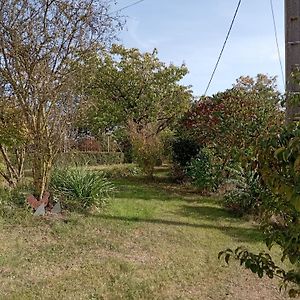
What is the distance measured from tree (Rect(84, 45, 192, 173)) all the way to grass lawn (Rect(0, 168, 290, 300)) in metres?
12.7

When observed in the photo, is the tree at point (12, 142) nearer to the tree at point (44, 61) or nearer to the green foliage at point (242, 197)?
the tree at point (44, 61)

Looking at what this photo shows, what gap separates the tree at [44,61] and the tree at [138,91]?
12.1 m

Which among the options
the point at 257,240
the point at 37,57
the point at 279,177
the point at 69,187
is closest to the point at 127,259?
the point at 257,240

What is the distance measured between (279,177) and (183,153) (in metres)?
10.9

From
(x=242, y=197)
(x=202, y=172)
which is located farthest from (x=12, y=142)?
(x=202, y=172)

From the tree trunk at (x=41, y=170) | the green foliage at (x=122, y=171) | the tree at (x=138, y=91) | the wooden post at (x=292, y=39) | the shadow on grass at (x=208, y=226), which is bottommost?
the shadow on grass at (x=208, y=226)

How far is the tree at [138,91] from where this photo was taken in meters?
19.6

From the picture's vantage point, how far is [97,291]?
3.61 m

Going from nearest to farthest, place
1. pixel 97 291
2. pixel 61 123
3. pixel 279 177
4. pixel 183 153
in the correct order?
pixel 279 177 < pixel 97 291 < pixel 61 123 < pixel 183 153

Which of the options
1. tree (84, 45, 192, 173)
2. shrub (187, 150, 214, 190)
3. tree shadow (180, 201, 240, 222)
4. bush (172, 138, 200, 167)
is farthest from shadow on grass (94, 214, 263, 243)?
tree (84, 45, 192, 173)

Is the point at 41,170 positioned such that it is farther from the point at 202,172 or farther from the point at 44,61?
the point at 202,172

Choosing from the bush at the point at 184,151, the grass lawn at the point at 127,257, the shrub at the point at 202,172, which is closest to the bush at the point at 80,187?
the grass lawn at the point at 127,257

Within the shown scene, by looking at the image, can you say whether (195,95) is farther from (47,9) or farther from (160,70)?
(47,9)

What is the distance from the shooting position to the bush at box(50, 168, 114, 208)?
270 inches
